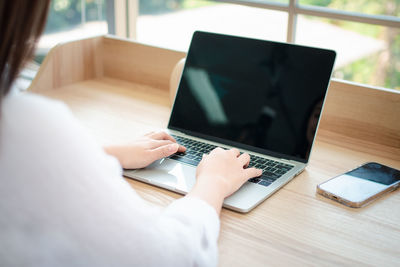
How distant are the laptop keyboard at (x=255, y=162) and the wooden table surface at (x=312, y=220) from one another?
3cm

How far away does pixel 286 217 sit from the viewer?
0.81m

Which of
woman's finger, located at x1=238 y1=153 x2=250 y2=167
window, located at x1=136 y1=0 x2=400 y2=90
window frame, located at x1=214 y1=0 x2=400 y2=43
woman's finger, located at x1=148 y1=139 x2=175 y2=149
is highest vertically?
window frame, located at x1=214 y1=0 x2=400 y2=43

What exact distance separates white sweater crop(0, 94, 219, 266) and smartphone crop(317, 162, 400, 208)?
1.34 feet

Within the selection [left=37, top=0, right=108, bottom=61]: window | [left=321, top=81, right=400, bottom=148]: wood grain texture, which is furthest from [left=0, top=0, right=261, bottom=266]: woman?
→ [left=37, top=0, right=108, bottom=61]: window

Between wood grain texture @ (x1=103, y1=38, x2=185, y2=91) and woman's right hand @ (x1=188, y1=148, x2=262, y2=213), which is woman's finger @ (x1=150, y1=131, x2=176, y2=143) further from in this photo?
wood grain texture @ (x1=103, y1=38, x2=185, y2=91)

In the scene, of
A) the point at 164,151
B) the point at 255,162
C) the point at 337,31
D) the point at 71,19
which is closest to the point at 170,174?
the point at 164,151

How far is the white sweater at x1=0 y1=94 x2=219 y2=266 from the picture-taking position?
1.66ft

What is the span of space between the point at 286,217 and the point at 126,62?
2.90ft

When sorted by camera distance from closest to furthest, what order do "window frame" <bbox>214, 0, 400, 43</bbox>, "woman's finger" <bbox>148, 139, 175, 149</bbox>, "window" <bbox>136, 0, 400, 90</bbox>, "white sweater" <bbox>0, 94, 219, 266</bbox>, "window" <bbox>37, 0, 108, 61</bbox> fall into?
1. "white sweater" <bbox>0, 94, 219, 266</bbox>
2. "woman's finger" <bbox>148, 139, 175, 149</bbox>
3. "window frame" <bbox>214, 0, 400, 43</bbox>
4. "window" <bbox>37, 0, 108, 61</bbox>
5. "window" <bbox>136, 0, 400, 90</bbox>

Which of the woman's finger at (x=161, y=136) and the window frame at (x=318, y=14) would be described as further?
the window frame at (x=318, y=14)

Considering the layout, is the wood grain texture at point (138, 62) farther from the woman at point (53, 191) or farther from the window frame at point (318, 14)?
the woman at point (53, 191)

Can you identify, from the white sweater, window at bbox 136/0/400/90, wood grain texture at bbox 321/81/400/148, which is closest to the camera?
the white sweater

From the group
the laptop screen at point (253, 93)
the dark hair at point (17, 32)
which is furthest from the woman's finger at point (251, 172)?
the dark hair at point (17, 32)

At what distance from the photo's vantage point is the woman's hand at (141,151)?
3.08 ft
